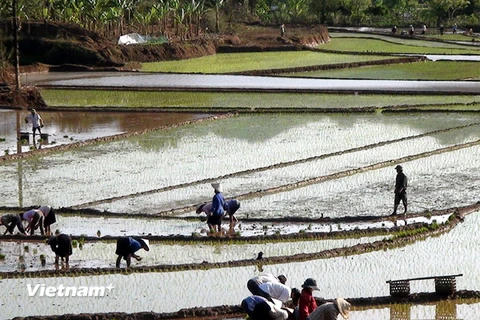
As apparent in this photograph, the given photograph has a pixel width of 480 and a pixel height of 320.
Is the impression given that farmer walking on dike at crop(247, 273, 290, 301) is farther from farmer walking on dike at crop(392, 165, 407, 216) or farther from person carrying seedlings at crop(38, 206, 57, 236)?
farmer walking on dike at crop(392, 165, 407, 216)

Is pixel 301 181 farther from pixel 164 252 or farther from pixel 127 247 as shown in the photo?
pixel 127 247

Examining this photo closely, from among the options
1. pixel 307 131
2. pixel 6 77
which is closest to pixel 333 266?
pixel 307 131

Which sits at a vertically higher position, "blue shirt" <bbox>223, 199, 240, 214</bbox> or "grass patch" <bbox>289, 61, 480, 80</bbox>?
"grass patch" <bbox>289, 61, 480, 80</bbox>

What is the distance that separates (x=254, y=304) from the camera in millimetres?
10727

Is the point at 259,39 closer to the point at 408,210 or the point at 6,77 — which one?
the point at 6,77

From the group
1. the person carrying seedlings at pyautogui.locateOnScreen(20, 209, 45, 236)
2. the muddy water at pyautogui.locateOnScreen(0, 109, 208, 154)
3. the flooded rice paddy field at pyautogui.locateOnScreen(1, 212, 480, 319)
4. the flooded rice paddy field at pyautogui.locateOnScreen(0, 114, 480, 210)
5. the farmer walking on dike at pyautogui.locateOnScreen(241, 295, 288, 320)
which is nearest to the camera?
the farmer walking on dike at pyautogui.locateOnScreen(241, 295, 288, 320)

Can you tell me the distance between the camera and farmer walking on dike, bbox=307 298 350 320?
10086 mm

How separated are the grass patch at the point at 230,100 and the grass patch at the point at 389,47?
15262mm

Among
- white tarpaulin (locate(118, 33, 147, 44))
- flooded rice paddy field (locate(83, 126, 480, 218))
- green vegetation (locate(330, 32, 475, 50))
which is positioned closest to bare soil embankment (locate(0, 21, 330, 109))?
white tarpaulin (locate(118, 33, 147, 44))

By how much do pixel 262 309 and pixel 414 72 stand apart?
94.6 ft

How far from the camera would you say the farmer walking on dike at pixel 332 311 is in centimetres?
1009

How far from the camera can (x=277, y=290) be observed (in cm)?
1130

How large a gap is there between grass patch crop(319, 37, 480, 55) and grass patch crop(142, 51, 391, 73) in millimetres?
2874

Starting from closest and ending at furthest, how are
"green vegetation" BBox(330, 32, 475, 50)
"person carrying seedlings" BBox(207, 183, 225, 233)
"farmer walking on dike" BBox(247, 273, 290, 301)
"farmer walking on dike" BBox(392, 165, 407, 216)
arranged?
"farmer walking on dike" BBox(247, 273, 290, 301), "person carrying seedlings" BBox(207, 183, 225, 233), "farmer walking on dike" BBox(392, 165, 407, 216), "green vegetation" BBox(330, 32, 475, 50)
